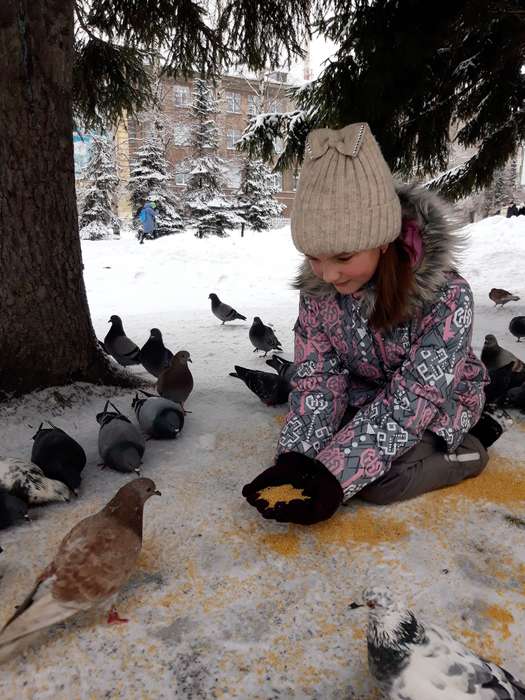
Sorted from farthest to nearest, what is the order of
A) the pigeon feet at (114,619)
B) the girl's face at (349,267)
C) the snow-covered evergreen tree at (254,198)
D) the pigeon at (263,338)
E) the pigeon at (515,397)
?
the snow-covered evergreen tree at (254,198) < the pigeon at (263,338) < the pigeon at (515,397) < the girl's face at (349,267) < the pigeon feet at (114,619)

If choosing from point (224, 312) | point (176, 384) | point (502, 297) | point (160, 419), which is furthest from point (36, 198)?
point (502, 297)

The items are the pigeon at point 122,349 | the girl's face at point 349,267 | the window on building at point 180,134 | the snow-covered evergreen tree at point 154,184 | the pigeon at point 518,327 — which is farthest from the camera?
the window on building at point 180,134

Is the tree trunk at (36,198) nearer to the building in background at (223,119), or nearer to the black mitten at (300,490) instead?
the black mitten at (300,490)

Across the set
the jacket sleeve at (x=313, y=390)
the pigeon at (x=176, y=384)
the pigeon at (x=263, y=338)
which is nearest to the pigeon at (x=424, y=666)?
the jacket sleeve at (x=313, y=390)

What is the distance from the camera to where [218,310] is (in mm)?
5609

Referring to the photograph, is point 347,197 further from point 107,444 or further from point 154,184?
point 154,184

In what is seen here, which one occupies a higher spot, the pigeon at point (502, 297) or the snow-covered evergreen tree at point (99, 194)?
the snow-covered evergreen tree at point (99, 194)

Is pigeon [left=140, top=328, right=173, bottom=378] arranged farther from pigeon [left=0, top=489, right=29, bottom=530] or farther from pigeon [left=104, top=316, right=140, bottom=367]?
pigeon [left=0, top=489, right=29, bottom=530]

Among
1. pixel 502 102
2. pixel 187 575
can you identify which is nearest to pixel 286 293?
pixel 502 102

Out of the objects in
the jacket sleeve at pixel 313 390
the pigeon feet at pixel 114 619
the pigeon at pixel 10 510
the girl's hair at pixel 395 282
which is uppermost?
the girl's hair at pixel 395 282

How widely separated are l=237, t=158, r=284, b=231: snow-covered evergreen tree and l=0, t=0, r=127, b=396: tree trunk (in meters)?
20.3

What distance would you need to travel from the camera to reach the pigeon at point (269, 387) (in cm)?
295

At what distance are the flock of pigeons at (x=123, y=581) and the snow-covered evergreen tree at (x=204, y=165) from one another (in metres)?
20.2

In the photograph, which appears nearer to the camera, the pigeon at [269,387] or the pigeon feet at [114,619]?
the pigeon feet at [114,619]
